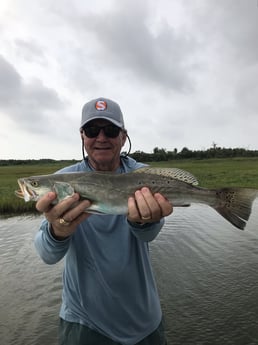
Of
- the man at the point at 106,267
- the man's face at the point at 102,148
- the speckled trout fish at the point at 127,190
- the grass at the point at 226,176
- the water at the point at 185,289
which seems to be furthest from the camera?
the grass at the point at 226,176

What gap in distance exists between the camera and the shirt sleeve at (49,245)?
3.03 m

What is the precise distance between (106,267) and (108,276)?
0.09 metres

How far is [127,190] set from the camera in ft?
10.9

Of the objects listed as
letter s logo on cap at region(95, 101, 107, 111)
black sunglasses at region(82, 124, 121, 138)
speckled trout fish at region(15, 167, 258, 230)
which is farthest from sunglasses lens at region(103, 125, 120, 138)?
speckled trout fish at region(15, 167, 258, 230)

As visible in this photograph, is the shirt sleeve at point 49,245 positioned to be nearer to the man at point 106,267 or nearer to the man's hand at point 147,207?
the man at point 106,267

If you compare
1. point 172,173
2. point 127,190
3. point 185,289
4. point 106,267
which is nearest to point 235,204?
point 172,173

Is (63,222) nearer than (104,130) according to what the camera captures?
Yes

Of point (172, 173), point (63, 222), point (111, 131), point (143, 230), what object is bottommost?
point (143, 230)

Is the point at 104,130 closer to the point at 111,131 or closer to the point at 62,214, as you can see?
the point at 111,131

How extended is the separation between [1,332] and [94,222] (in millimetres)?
6190

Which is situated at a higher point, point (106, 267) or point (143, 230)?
point (143, 230)

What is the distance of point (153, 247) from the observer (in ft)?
42.5

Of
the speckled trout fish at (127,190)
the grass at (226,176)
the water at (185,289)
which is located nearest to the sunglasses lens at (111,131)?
the speckled trout fish at (127,190)

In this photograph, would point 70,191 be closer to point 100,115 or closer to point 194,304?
point 100,115
